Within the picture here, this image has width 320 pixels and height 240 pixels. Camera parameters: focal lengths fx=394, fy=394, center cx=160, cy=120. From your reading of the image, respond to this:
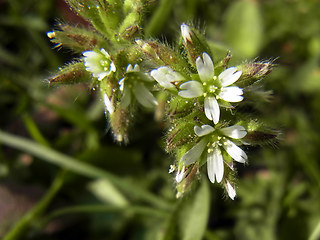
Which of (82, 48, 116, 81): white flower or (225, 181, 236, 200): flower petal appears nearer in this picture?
(225, 181, 236, 200): flower petal

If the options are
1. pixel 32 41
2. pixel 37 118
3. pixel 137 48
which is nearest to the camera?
pixel 137 48

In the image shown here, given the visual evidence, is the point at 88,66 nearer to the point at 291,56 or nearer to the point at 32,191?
the point at 32,191

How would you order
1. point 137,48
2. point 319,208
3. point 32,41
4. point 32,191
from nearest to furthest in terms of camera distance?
point 137,48 < point 319,208 < point 32,191 < point 32,41

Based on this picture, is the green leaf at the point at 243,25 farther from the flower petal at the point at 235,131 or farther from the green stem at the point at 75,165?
the flower petal at the point at 235,131

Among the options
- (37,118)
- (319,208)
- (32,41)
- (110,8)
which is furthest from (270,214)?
(32,41)

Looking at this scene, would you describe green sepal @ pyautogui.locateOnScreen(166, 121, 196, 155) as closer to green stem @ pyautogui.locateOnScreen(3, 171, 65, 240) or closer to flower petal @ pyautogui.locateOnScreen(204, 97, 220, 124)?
flower petal @ pyautogui.locateOnScreen(204, 97, 220, 124)

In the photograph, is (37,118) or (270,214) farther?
(37,118)

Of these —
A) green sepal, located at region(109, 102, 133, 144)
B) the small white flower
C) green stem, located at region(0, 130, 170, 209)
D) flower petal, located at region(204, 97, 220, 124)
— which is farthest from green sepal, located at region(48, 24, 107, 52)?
green stem, located at region(0, 130, 170, 209)

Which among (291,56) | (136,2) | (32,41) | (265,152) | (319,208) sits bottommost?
(319,208)
